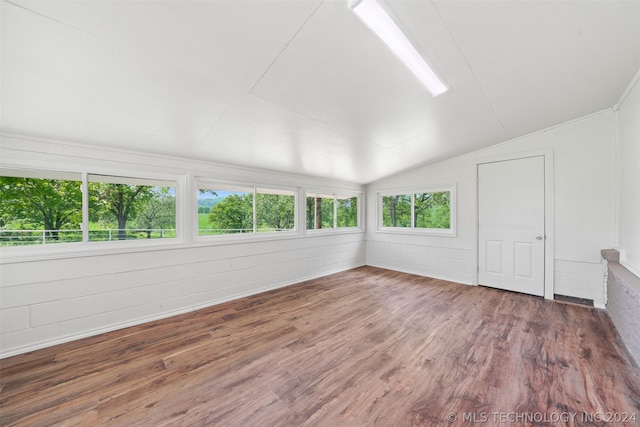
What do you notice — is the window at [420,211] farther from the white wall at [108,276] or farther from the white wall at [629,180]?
the white wall at [108,276]

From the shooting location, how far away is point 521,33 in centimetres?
162

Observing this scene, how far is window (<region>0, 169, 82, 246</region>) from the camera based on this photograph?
2.26 metres

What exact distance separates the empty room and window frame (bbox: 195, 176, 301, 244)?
0.10ft

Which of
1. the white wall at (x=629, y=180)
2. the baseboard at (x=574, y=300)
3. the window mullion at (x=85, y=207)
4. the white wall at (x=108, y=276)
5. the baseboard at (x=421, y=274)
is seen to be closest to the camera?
the white wall at (x=108, y=276)

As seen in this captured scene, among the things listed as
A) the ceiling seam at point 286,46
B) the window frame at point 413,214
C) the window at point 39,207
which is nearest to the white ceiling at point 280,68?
the ceiling seam at point 286,46

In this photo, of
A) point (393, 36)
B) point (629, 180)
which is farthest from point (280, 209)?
point (629, 180)

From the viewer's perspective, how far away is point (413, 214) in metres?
5.13

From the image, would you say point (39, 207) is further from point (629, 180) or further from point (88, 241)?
point (629, 180)

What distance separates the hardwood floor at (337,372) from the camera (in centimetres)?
155

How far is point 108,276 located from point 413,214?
504cm

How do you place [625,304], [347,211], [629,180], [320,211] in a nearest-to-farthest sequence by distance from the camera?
[625,304] → [629,180] → [320,211] → [347,211]

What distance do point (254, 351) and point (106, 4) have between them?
258cm

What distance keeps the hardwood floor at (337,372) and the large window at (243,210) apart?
126cm

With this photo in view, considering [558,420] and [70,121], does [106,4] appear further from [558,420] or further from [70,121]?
[558,420]
